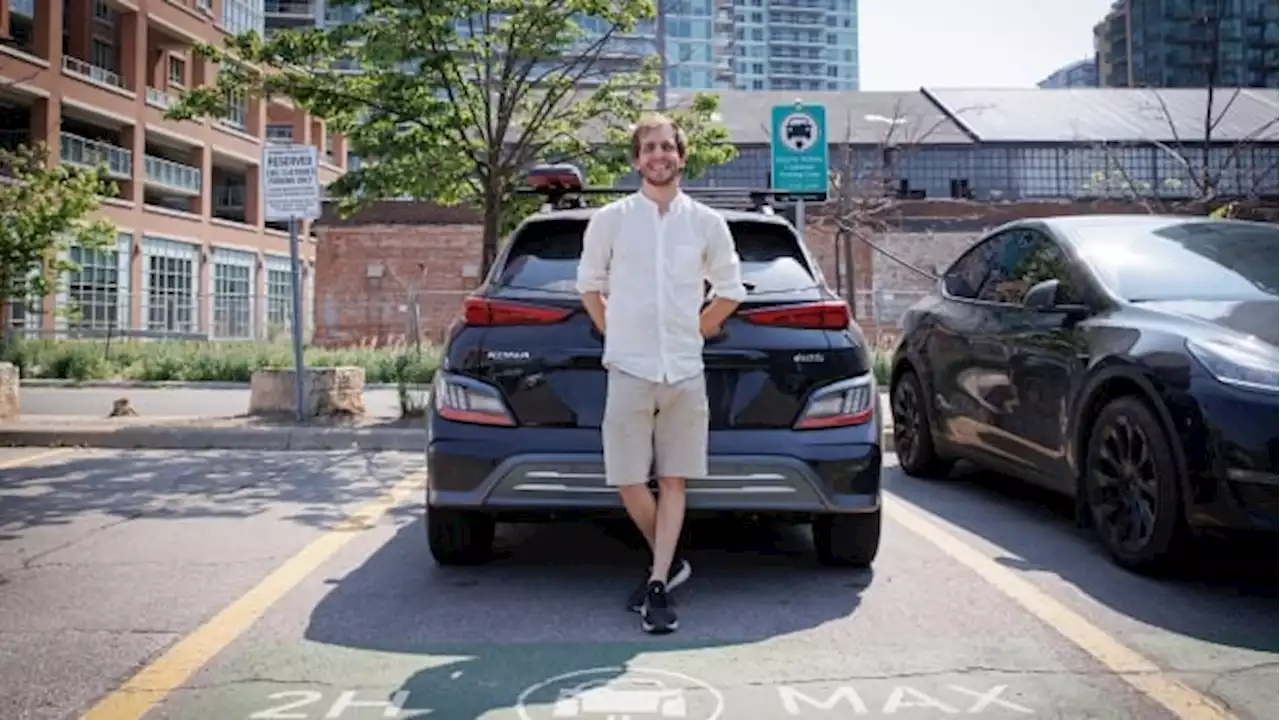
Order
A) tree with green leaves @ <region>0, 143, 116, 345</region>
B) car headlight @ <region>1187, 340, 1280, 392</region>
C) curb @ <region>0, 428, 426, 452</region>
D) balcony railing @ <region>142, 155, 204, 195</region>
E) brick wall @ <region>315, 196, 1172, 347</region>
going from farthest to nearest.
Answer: balcony railing @ <region>142, 155, 204, 195</region>
brick wall @ <region>315, 196, 1172, 347</region>
tree with green leaves @ <region>0, 143, 116, 345</region>
curb @ <region>0, 428, 426, 452</region>
car headlight @ <region>1187, 340, 1280, 392</region>

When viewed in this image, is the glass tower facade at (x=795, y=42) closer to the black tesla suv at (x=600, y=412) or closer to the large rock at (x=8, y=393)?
the large rock at (x=8, y=393)

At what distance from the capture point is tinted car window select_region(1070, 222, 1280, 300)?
5184 mm

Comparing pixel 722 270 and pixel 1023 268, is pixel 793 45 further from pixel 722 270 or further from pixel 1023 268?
pixel 722 270

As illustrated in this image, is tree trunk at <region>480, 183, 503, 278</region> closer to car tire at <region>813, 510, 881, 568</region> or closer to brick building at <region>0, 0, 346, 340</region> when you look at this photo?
car tire at <region>813, 510, 881, 568</region>

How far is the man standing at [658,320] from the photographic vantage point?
3.94m

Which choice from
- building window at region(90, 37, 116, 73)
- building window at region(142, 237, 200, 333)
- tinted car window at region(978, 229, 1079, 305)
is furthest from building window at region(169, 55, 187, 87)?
tinted car window at region(978, 229, 1079, 305)

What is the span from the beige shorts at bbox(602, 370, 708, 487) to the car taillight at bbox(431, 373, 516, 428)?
1.73ft

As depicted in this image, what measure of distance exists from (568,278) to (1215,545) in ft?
11.0

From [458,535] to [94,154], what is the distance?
44.1 metres

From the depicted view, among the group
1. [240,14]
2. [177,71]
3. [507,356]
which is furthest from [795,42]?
[507,356]

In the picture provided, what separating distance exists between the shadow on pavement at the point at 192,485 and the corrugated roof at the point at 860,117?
1132 inches

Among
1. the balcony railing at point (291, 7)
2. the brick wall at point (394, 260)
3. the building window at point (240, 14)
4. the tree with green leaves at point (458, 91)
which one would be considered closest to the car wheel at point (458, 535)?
the tree with green leaves at point (458, 91)

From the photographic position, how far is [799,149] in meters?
12.0

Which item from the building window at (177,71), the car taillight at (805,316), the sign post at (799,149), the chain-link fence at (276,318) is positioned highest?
the building window at (177,71)
